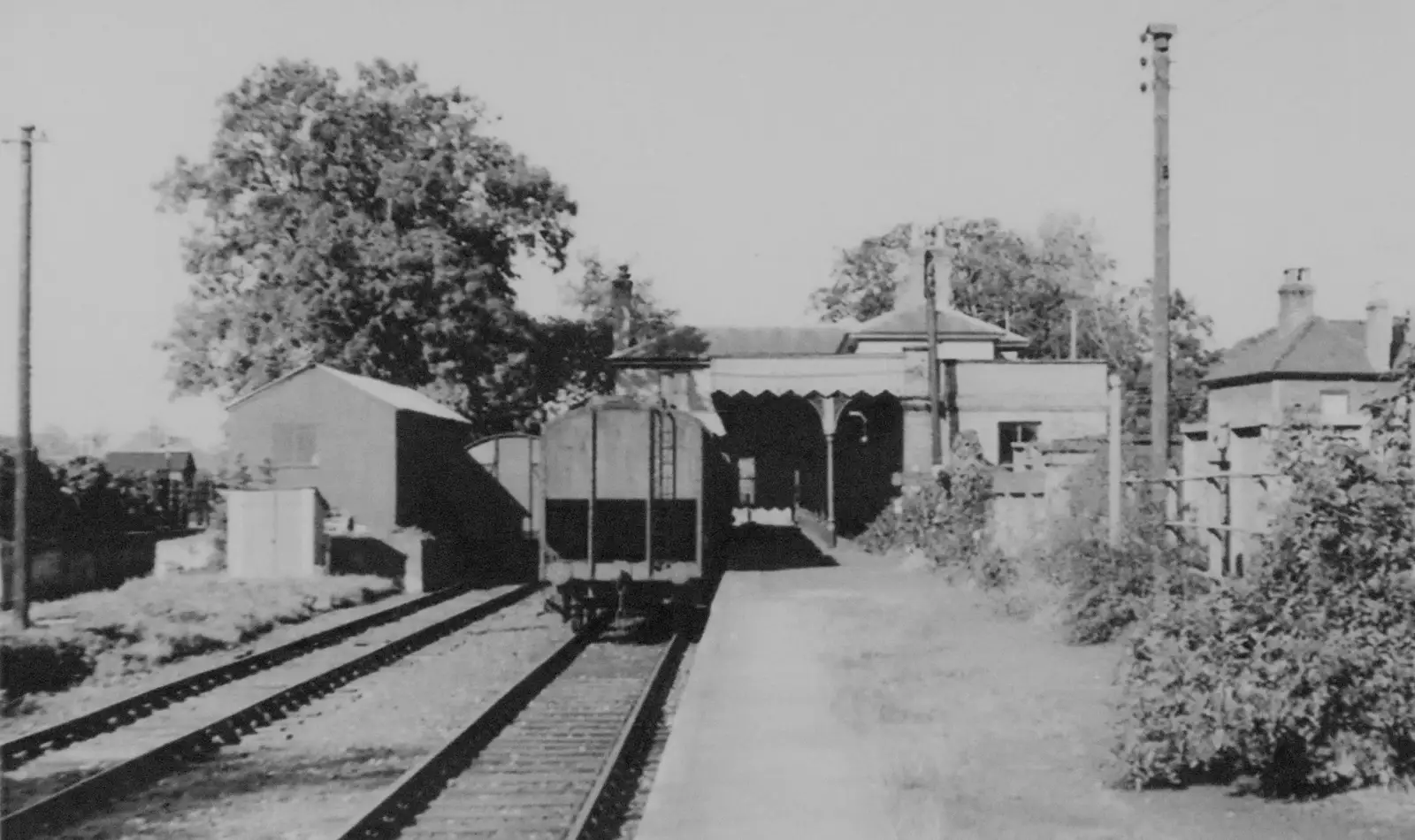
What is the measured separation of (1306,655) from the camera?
6105 mm

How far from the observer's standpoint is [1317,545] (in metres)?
6.35

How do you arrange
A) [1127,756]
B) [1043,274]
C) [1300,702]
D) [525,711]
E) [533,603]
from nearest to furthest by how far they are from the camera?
1. [1300,702]
2. [1127,756]
3. [525,711]
4. [533,603]
5. [1043,274]

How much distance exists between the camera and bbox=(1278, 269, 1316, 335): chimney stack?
4709 cm

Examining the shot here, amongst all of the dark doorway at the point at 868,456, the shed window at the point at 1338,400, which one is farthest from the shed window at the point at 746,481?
the shed window at the point at 1338,400

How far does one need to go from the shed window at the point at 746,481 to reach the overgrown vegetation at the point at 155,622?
40.5 feet

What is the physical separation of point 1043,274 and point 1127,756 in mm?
68275

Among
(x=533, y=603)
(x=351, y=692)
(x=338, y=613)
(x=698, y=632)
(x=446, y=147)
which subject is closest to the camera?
(x=351, y=692)

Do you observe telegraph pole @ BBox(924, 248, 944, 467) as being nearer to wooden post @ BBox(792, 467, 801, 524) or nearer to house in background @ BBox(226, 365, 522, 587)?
wooden post @ BBox(792, 467, 801, 524)

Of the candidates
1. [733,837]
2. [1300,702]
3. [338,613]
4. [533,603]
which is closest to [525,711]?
[733,837]

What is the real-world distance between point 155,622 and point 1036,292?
199 feet

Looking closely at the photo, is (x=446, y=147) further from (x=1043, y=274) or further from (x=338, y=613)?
(x=1043, y=274)

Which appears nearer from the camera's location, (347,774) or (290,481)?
(347,774)

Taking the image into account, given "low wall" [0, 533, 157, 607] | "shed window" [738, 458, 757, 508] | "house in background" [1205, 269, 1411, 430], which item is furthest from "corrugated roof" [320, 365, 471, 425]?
"house in background" [1205, 269, 1411, 430]

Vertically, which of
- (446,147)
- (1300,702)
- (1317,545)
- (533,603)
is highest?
(446,147)
